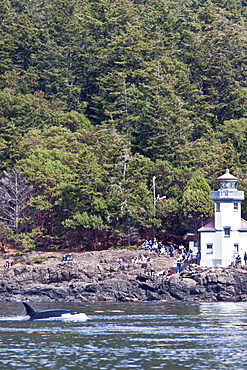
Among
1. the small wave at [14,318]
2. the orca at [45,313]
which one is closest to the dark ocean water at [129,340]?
the small wave at [14,318]

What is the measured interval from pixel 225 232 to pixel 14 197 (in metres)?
23.0

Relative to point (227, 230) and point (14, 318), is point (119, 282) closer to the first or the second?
point (227, 230)

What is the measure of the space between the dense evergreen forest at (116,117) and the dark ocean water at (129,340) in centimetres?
2531

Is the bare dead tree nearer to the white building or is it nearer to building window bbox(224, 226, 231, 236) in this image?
the white building

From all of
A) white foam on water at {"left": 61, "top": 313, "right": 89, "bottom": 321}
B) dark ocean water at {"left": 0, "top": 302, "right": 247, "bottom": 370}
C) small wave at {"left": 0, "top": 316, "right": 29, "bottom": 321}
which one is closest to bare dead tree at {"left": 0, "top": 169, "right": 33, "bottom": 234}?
dark ocean water at {"left": 0, "top": 302, "right": 247, "bottom": 370}

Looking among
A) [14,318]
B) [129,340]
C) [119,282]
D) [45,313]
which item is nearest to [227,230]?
[119,282]

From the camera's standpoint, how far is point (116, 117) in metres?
102

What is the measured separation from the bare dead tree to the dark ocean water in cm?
2598

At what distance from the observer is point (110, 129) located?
3647 inches

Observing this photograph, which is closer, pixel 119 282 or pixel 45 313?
pixel 45 313

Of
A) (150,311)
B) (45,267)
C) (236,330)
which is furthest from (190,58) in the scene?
(236,330)

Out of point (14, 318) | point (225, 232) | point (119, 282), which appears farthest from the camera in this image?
point (225, 232)

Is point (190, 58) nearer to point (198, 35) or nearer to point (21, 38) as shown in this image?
point (198, 35)

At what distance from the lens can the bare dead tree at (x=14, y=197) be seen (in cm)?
8006
